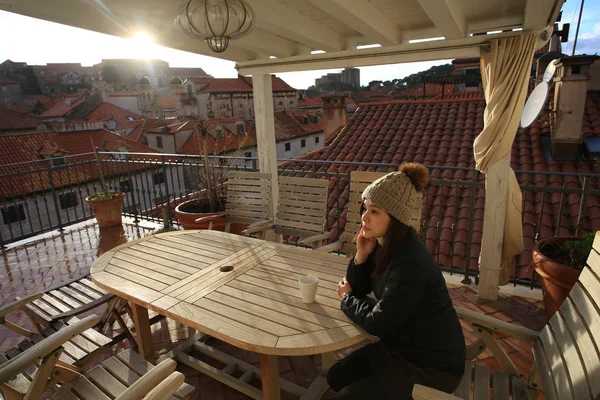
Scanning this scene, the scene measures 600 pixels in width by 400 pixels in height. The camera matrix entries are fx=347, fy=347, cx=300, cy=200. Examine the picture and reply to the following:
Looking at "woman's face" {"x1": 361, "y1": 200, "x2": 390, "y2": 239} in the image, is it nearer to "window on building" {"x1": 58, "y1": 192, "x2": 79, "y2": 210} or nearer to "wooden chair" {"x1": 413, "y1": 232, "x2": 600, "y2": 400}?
"wooden chair" {"x1": 413, "y1": 232, "x2": 600, "y2": 400}

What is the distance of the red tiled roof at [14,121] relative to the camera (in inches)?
968

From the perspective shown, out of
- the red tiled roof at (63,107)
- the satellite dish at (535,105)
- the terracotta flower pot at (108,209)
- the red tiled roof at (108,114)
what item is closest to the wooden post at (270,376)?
the satellite dish at (535,105)

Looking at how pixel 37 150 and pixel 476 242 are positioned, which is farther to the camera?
pixel 37 150

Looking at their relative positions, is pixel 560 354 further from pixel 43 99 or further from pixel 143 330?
pixel 43 99

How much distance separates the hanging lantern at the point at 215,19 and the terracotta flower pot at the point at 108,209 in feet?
12.3

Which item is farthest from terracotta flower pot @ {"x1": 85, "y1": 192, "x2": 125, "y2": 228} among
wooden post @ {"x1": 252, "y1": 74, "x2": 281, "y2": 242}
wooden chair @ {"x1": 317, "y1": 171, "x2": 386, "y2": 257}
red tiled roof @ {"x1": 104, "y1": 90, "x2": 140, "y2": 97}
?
red tiled roof @ {"x1": 104, "y1": 90, "x2": 140, "y2": 97}

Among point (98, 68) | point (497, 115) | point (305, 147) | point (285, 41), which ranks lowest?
point (305, 147)

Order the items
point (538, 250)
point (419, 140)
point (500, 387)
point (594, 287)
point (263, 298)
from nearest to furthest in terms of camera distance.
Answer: point (594, 287) → point (500, 387) → point (263, 298) → point (538, 250) → point (419, 140)

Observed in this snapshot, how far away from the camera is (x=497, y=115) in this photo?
256 centimetres

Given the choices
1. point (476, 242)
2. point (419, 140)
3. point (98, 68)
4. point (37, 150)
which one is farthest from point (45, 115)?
point (476, 242)

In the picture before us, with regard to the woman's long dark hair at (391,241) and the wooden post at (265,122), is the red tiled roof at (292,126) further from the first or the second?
the woman's long dark hair at (391,241)

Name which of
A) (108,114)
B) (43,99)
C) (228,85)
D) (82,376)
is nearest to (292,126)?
(228,85)

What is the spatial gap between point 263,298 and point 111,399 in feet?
2.47

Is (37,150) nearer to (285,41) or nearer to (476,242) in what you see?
(285,41)
